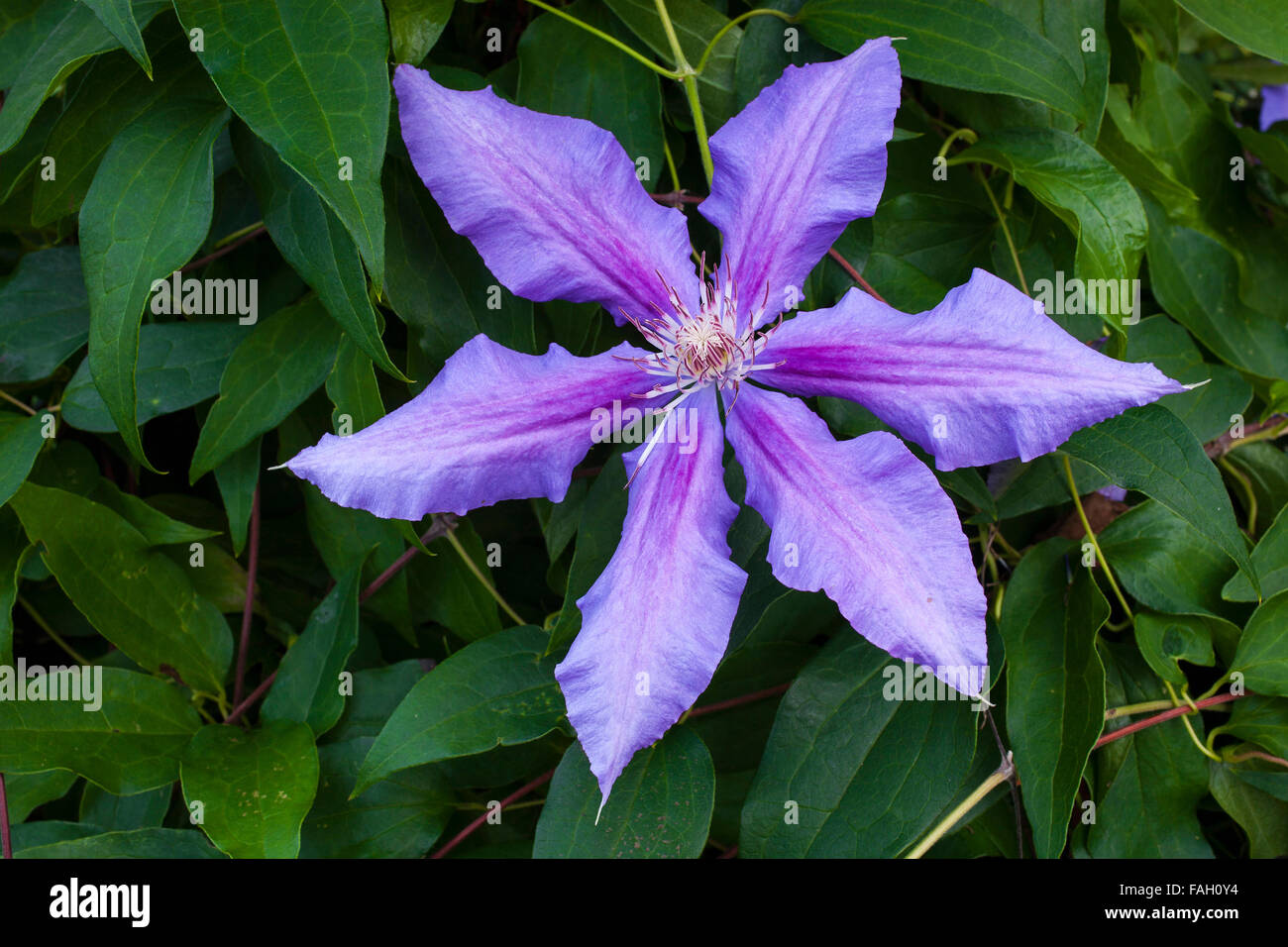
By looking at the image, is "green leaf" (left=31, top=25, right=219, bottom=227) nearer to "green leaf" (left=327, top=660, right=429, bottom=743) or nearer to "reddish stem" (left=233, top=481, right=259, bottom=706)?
"reddish stem" (left=233, top=481, right=259, bottom=706)

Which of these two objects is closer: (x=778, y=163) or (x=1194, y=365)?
(x=778, y=163)

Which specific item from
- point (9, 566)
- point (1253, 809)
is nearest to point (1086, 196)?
point (1253, 809)

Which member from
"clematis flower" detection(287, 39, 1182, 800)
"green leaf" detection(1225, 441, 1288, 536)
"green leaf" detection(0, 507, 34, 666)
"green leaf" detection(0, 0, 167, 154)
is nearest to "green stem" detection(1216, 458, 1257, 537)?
"green leaf" detection(1225, 441, 1288, 536)
